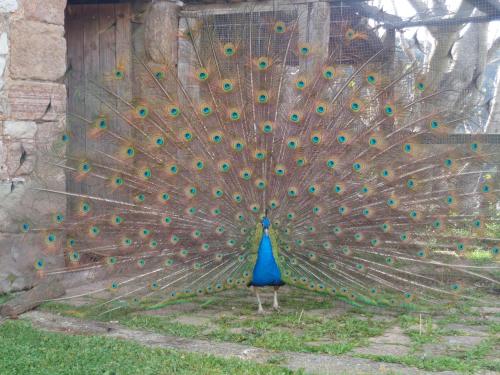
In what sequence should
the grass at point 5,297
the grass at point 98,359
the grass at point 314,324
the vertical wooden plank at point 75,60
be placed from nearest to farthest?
the grass at point 98,359 < the grass at point 314,324 < the grass at point 5,297 < the vertical wooden plank at point 75,60

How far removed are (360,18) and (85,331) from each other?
13.6 feet

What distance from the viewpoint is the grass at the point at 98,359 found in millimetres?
3686

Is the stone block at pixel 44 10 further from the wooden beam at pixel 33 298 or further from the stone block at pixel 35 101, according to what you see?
the wooden beam at pixel 33 298

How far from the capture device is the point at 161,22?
680 centimetres

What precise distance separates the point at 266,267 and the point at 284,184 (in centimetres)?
67

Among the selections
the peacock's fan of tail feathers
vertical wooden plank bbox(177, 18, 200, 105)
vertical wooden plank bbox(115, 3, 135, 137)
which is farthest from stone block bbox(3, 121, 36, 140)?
vertical wooden plank bbox(115, 3, 135, 137)

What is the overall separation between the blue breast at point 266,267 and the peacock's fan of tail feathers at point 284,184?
0.09 m

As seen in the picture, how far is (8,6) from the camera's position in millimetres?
5578

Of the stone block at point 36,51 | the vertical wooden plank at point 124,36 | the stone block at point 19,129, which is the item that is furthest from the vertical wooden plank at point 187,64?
the stone block at point 19,129

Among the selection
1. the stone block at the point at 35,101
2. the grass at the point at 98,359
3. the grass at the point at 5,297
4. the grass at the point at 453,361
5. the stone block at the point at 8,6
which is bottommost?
the grass at the point at 453,361

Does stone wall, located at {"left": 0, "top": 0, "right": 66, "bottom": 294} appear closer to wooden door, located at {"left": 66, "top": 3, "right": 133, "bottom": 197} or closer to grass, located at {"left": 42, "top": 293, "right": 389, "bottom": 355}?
grass, located at {"left": 42, "top": 293, "right": 389, "bottom": 355}

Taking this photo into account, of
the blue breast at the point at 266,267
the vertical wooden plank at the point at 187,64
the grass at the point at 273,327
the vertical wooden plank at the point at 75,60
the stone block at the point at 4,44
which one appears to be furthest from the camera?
the vertical wooden plank at the point at 75,60

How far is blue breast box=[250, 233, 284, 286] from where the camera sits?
490 cm

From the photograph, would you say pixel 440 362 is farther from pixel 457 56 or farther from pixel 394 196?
pixel 457 56
